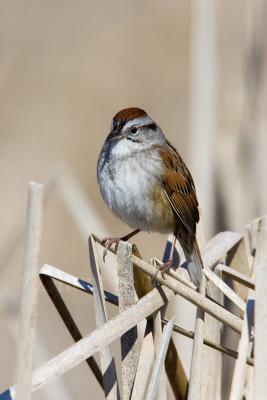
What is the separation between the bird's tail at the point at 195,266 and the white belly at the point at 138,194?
0.81 feet

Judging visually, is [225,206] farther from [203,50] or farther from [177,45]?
[177,45]

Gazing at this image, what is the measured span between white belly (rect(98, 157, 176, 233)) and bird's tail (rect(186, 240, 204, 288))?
0.25 meters

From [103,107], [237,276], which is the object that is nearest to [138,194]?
[237,276]

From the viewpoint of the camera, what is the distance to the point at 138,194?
3.06m

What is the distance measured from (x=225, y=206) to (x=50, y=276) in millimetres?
1542

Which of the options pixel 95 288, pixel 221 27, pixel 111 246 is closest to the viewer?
pixel 95 288

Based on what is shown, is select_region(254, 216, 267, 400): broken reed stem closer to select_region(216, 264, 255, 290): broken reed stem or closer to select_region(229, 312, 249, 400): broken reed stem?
select_region(229, 312, 249, 400): broken reed stem

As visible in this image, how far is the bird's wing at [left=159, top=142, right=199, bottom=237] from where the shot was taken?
3123mm

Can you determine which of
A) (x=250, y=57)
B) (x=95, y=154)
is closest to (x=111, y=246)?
(x=250, y=57)

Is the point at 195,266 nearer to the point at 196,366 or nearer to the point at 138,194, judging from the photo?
the point at 138,194

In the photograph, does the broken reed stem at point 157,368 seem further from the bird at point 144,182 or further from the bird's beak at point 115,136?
the bird's beak at point 115,136

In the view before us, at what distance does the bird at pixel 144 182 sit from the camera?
304 cm

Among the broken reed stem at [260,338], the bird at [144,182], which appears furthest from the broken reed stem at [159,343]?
the bird at [144,182]

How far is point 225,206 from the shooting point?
146 inches
